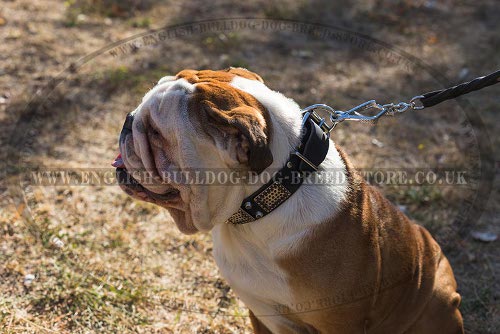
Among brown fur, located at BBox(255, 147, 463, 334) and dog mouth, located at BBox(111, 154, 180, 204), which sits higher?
dog mouth, located at BBox(111, 154, 180, 204)

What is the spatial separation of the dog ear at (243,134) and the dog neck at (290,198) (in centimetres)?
13

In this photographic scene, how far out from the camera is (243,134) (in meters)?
2.53

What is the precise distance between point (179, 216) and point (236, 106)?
0.76 meters

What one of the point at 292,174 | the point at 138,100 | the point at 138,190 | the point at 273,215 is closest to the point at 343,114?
the point at 292,174

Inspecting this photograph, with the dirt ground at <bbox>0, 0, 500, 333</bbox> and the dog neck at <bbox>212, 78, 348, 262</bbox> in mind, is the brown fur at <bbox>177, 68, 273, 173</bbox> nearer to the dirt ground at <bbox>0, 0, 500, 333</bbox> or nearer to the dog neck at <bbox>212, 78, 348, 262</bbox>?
the dog neck at <bbox>212, 78, 348, 262</bbox>

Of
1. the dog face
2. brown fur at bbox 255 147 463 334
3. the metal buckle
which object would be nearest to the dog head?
the dog face

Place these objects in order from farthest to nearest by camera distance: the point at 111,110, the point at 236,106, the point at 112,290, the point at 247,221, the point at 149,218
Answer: the point at 111,110 → the point at 149,218 → the point at 112,290 → the point at 247,221 → the point at 236,106

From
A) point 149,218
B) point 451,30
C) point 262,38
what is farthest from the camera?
point 451,30

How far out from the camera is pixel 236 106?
8.79 ft

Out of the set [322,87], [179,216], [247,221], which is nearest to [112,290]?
[179,216]

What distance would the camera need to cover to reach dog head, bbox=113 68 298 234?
261cm

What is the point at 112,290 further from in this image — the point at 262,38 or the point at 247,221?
the point at 262,38

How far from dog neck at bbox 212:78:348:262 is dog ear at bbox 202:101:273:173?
135mm

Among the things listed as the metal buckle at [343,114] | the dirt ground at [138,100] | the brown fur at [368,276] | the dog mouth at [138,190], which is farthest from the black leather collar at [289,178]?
the dirt ground at [138,100]
